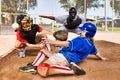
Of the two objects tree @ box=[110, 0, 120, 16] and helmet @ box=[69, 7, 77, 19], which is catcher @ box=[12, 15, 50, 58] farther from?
tree @ box=[110, 0, 120, 16]

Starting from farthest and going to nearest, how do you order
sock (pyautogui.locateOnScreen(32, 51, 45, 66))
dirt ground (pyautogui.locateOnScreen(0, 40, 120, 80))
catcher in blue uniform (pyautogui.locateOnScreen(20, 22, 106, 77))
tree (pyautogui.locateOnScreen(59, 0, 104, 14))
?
tree (pyautogui.locateOnScreen(59, 0, 104, 14)), sock (pyautogui.locateOnScreen(32, 51, 45, 66)), catcher in blue uniform (pyautogui.locateOnScreen(20, 22, 106, 77)), dirt ground (pyautogui.locateOnScreen(0, 40, 120, 80))

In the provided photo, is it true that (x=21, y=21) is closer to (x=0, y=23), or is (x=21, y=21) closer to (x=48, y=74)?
(x=48, y=74)

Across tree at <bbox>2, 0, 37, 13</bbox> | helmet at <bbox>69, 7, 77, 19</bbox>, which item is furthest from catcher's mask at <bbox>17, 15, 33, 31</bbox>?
tree at <bbox>2, 0, 37, 13</bbox>

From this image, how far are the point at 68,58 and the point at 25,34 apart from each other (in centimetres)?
190

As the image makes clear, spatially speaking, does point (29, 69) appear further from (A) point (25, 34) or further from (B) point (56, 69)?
(A) point (25, 34)

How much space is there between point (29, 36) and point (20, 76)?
198 centimetres

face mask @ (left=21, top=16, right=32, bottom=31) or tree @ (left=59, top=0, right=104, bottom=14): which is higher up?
tree @ (left=59, top=0, right=104, bottom=14)

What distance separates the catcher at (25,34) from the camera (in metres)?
6.59

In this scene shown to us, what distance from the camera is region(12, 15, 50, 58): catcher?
259 inches

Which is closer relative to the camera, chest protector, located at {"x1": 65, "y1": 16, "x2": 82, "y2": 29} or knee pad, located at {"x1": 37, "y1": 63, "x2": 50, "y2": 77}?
knee pad, located at {"x1": 37, "y1": 63, "x2": 50, "y2": 77}

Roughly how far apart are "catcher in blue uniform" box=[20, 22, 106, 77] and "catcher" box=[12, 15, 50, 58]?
1.09m

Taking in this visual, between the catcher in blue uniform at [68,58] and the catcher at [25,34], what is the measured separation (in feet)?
3.58

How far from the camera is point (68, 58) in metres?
5.29

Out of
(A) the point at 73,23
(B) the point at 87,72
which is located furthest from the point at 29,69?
(A) the point at 73,23
